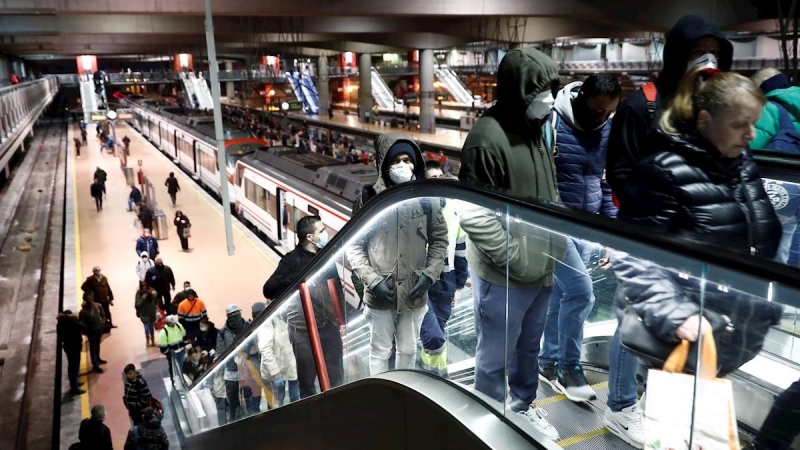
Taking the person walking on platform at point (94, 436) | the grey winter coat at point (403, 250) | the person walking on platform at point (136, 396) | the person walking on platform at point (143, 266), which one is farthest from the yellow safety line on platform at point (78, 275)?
the grey winter coat at point (403, 250)

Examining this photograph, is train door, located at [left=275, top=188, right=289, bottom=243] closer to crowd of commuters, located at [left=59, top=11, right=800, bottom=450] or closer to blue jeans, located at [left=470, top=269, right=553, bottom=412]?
crowd of commuters, located at [left=59, top=11, right=800, bottom=450]

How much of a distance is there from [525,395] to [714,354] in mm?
1187

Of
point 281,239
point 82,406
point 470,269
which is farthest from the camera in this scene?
point 281,239

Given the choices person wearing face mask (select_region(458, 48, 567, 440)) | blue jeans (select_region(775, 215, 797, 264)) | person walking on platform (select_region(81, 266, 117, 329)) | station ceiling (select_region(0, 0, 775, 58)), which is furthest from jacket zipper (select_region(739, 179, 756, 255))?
station ceiling (select_region(0, 0, 775, 58))

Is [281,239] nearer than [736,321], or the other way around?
[736,321]

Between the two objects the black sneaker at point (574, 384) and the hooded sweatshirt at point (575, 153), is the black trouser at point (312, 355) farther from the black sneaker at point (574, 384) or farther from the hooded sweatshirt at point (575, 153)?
the hooded sweatshirt at point (575, 153)

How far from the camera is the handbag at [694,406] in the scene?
6.34ft

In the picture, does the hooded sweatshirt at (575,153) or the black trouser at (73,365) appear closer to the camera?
the hooded sweatshirt at (575,153)

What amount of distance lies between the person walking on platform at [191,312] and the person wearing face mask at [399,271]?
285 inches

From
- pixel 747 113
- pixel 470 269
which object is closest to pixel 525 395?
pixel 470 269

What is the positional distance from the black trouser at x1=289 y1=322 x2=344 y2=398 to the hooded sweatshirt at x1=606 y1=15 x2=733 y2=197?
7.03ft

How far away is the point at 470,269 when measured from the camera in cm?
328

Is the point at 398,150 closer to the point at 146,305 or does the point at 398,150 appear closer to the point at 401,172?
the point at 401,172

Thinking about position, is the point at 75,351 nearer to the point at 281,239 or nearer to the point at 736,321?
the point at 281,239
